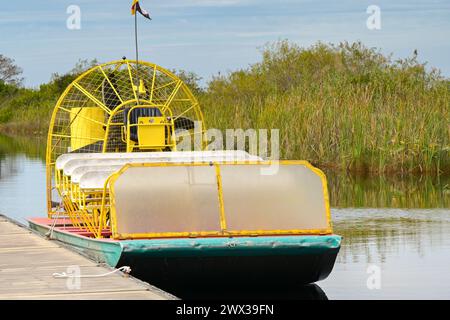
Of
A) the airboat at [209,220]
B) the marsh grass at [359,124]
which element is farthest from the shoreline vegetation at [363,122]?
the airboat at [209,220]

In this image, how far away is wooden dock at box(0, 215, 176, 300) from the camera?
9.67m

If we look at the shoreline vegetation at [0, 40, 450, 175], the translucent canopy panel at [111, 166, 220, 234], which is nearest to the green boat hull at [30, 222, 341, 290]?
the translucent canopy panel at [111, 166, 220, 234]

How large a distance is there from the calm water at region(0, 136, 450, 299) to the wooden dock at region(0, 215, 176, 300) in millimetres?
1623

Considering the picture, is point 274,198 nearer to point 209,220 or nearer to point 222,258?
point 209,220

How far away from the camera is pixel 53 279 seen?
34.2ft

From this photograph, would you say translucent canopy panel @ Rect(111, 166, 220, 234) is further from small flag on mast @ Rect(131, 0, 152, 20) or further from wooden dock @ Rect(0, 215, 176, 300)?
small flag on mast @ Rect(131, 0, 152, 20)

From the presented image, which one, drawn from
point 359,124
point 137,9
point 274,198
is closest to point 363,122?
point 359,124

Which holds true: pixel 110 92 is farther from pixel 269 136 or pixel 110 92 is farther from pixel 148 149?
pixel 269 136

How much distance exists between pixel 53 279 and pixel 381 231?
7.37 metres

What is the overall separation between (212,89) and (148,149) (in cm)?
2870
